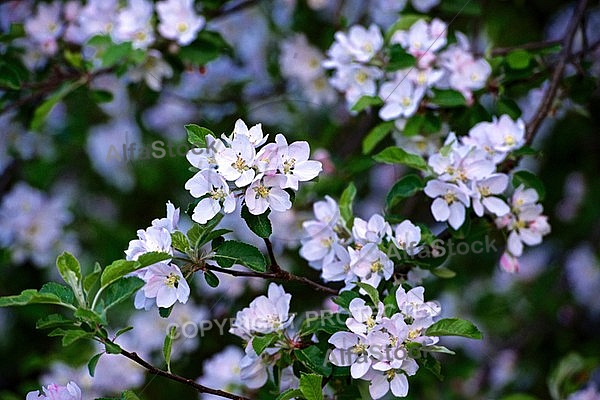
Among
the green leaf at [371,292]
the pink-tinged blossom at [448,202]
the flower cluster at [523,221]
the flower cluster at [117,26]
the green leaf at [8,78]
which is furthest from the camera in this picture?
the flower cluster at [117,26]

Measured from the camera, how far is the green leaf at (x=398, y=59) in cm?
199

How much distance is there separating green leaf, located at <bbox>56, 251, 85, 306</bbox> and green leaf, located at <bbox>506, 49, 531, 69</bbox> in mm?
1166

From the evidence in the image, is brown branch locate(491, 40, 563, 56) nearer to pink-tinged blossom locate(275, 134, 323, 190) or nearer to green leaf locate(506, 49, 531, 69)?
green leaf locate(506, 49, 531, 69)

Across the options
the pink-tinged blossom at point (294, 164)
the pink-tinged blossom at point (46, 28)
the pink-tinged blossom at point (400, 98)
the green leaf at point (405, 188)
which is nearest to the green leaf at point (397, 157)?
the green leaf at point (405, 188)

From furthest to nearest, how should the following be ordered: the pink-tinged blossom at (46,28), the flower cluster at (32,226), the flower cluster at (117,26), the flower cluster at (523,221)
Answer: the flower cluster at (32,226)
the pink-tinged blossom at (46,28)
the flower cluster at (117,26)
the flower cluster at (523,221)

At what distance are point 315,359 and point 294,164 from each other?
36 cm

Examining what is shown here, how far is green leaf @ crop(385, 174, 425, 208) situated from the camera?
5.66ft

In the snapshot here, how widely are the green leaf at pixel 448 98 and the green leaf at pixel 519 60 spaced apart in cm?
16

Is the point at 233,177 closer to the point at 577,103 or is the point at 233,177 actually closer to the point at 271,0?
the point at 577,103

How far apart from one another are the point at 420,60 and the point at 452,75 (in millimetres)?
89

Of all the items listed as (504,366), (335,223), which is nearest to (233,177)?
(335,223)

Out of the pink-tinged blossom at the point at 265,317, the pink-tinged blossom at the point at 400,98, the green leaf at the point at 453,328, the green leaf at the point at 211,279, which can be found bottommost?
the pink-tinged blossom at the point at 265,317

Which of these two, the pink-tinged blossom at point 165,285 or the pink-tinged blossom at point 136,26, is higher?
the pink-tinged blossom at point 165,285

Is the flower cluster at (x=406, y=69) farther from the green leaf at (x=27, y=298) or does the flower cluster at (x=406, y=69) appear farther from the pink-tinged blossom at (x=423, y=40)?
the green leaf at (x=27, y=298)
